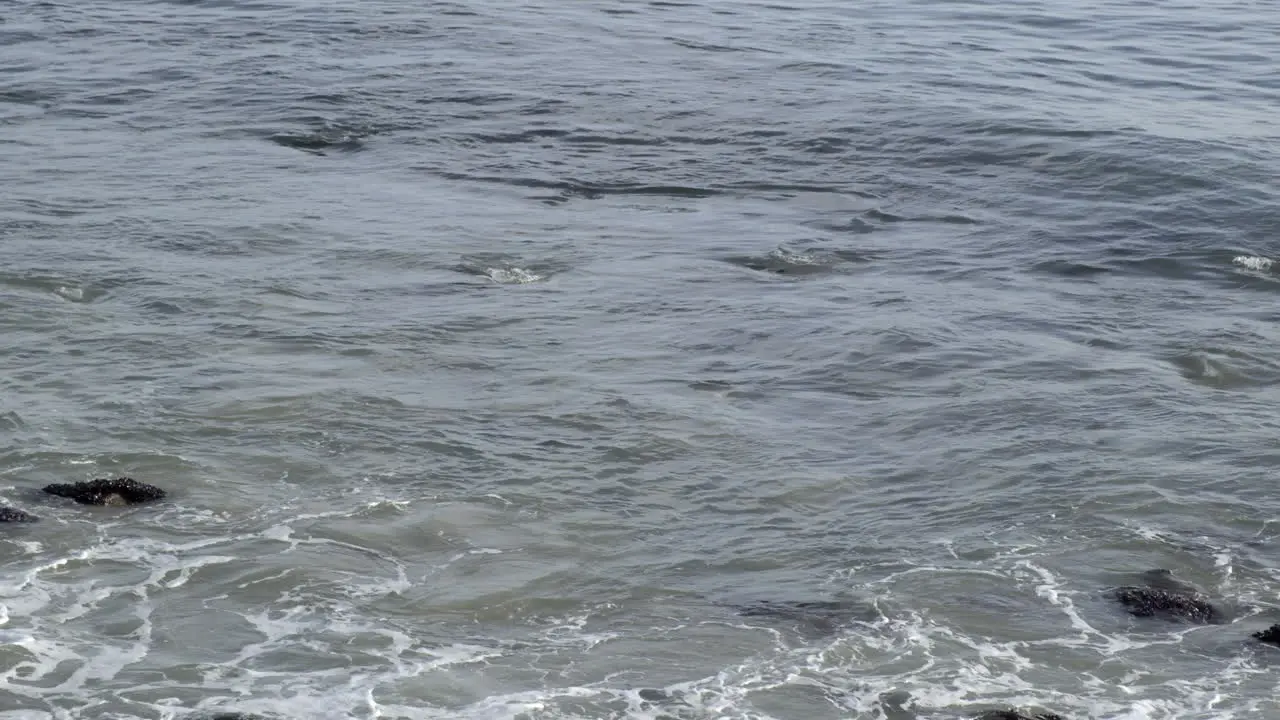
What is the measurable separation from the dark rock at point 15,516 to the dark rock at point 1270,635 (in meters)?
7.38

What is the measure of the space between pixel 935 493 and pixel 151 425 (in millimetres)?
5602

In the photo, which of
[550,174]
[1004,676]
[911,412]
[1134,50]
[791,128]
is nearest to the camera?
[1004,676]

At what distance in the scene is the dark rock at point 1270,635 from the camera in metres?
9.23

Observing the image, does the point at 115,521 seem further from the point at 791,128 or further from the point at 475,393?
the point at 791,128

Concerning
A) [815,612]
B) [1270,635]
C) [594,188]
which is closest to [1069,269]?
[594,188]

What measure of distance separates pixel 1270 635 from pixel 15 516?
24.7 feet

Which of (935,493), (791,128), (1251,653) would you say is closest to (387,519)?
(935,493)

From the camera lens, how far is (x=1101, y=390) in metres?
13.2

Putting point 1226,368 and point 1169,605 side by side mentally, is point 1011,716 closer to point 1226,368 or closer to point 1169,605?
point 1169,605

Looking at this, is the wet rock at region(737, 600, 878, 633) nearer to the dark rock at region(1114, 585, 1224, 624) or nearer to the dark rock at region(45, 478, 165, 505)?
the dark rock at region(1114, 585, 1224, 624)

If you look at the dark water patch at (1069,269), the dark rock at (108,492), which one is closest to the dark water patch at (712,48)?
the dark water patch at (1069,269)

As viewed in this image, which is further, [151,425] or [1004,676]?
[151,425]

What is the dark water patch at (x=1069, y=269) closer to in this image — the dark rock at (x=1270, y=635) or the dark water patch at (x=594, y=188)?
the dark water patch at (x=594, y=188)

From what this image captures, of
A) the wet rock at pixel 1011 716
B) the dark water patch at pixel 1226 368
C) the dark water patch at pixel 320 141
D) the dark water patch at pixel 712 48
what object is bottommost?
the wet rock at pixel 1011 716
